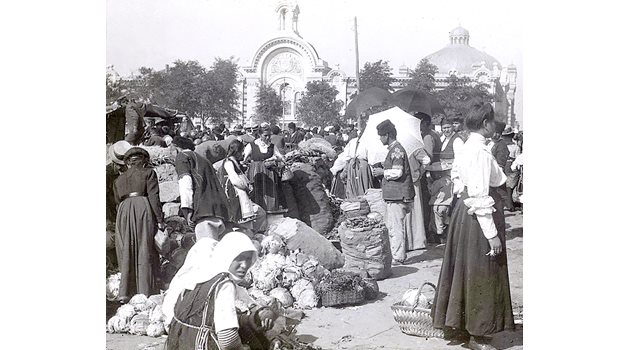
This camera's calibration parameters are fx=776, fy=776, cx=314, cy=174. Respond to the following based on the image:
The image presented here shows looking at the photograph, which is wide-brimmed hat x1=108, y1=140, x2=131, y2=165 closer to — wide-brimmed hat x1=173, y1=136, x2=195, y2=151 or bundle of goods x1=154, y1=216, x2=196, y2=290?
wide-brimmed hat x1=173, y1=136, x2=195, y2=151

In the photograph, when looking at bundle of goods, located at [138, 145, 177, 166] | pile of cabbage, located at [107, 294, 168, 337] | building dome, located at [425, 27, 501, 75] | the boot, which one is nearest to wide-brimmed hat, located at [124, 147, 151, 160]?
bundle of goods, located at [138, 145, 177, 166]

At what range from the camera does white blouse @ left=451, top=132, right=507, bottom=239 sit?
5492 mm

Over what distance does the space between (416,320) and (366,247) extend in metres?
0.85

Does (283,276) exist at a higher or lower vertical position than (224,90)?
lower

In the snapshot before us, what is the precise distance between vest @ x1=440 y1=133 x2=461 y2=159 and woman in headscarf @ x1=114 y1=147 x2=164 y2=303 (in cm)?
240

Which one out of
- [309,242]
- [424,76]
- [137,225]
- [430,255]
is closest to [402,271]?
[430,255]

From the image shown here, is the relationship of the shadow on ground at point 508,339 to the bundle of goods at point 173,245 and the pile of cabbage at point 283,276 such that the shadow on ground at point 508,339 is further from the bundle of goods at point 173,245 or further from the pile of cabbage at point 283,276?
the bundle of goods at point 173,245

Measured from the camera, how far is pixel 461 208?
562 cm

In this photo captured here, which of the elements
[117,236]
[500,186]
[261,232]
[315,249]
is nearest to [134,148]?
[117,236]

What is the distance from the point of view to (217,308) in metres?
5.48

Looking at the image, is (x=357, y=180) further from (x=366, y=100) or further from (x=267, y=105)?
(x=267, y=105)

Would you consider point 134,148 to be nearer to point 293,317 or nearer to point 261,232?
point 261,232

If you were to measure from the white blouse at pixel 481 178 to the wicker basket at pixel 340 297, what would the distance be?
Result: 1225 mm

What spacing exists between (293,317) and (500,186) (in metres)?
1.89
